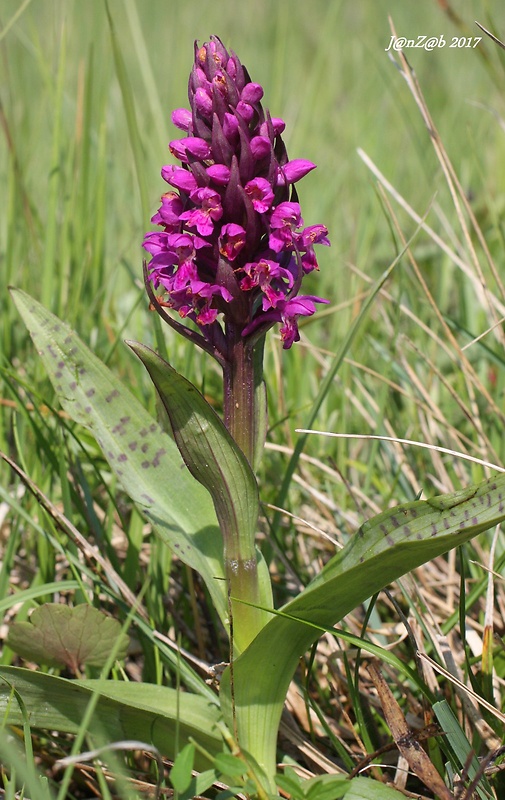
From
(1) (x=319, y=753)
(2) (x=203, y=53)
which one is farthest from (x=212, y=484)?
(2) (x=203, y=53)

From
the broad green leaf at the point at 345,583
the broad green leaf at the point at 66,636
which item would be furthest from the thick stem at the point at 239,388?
the broad green leaf at the point at 66,636

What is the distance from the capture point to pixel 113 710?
4.99 feet

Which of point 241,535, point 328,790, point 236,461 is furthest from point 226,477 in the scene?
point 328,790

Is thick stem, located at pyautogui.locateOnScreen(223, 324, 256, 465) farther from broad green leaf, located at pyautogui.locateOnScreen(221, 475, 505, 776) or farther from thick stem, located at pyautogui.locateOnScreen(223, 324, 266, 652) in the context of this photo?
broad green leaf, located at pyautogui.locateOnScreen(221, 475, 505, 776)

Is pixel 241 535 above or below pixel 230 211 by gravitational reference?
below

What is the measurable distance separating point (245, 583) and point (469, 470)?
117cm

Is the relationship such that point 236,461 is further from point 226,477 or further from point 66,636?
point 66,636

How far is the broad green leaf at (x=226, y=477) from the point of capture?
4.72ft

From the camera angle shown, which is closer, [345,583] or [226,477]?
[345,583]

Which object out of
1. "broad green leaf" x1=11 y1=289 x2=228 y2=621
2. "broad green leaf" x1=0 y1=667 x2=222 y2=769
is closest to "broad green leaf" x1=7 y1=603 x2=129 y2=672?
"broad green leaf" x1=0 y1=667 x2=222 y2=769

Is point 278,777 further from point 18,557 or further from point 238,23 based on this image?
point 238,23

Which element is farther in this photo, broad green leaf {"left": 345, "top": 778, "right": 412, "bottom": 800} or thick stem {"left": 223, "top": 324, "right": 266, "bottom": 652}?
thick stem {"left": 223, "top": 324, "right": 266, "bottom": 652}

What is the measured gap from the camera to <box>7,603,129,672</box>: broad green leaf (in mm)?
1643

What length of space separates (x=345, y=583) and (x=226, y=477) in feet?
1.07
